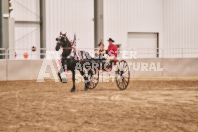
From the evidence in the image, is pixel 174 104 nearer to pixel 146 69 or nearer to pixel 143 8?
pixel 146 69

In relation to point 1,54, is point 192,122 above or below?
below

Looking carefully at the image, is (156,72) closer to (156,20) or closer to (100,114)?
(156,20)

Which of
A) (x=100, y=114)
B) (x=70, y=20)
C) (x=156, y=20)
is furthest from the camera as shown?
(x=156, y=20)

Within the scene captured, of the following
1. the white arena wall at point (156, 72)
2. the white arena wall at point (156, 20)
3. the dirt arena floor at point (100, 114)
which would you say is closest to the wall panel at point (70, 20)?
the white arena wall at point (156, 20)

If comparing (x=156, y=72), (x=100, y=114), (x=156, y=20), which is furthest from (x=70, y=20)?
(x=100, y=114)

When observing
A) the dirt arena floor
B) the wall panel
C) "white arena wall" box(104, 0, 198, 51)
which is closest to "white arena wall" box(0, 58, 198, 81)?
the wall panel

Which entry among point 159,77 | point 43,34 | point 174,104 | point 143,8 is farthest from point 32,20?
point 174,104

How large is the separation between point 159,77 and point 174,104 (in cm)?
1067

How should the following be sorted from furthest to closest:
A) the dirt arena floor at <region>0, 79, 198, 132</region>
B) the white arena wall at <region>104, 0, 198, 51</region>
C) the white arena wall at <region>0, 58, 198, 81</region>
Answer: the white arena wall at <region>104, 0, 198, 51</region> < the white arena wall at <region>0, 58, 198, 81</region> < the dirt arena floor at <region>0, 79, 198, 132</region>

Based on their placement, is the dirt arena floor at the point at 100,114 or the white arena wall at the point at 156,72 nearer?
the dirt arena floor at the point at 100,114

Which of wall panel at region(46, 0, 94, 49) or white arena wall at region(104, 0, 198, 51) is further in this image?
white arena wall at region(104, 0, 198, 51)

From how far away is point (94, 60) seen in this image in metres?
12.0

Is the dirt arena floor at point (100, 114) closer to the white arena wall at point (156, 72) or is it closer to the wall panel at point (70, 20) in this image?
the white arena wall at point (156, 72)

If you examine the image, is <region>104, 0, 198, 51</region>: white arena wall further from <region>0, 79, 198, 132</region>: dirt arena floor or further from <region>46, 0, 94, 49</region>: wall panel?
<region>0, 79, 198, 132</region>: dirt arena floor
